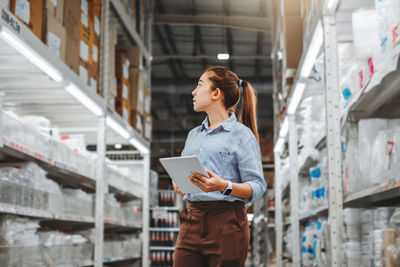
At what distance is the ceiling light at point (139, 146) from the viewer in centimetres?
528

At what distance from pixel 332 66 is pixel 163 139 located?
13.2m

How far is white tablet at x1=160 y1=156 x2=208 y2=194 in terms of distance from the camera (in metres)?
1.44

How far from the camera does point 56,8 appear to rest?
303 cm

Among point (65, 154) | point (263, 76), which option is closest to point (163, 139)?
point (263, 76)

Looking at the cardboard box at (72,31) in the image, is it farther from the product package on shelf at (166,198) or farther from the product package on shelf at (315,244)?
the product package on shelf at (166,198)

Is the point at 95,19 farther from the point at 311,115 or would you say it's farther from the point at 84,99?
the point at 311,115

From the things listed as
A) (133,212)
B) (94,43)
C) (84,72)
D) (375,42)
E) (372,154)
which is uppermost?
(94,43)

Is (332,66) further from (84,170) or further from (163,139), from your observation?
(163,139)

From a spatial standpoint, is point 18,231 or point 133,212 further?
point 133,212

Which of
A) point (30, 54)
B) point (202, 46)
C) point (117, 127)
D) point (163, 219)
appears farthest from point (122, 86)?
point (202, 46)

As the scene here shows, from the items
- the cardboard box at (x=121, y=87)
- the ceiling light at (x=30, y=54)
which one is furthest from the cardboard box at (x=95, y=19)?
the ceiling light at (x=30, y=54)

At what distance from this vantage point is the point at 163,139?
15.3 metres

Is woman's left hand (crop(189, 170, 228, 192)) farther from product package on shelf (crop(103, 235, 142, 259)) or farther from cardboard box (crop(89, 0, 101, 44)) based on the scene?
product package on shelf (crop(103, 235, 142, 259))

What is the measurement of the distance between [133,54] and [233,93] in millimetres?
3691
